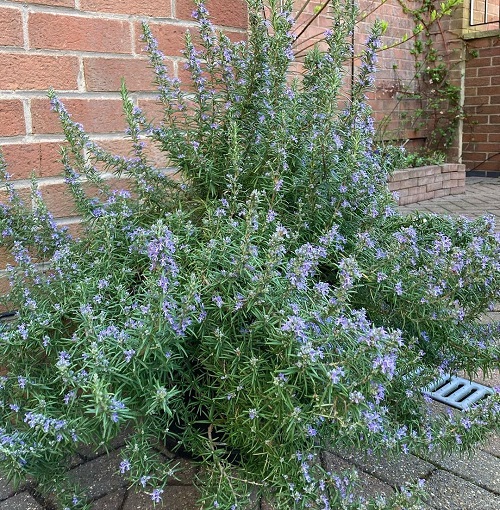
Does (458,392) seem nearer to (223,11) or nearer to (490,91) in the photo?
(223,11)

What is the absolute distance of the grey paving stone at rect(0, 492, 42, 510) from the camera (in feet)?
5.92

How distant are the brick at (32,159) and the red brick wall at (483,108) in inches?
315

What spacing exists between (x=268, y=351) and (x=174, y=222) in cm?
55

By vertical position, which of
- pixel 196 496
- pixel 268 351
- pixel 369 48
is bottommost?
pixel 196 496

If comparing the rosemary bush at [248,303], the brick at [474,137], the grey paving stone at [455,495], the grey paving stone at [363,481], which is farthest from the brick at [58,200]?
the brick at [474,137]

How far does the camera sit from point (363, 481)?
1.86 m

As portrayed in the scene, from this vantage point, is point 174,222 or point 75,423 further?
point 174,222

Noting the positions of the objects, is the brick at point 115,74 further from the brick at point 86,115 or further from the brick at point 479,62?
the brick at point 479,62

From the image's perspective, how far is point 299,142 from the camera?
1897 millimetres

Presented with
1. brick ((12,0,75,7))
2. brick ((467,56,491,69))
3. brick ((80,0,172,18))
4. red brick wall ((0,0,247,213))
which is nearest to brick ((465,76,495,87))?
brick ((467,56,491,69))

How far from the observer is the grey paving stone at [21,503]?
180 cm

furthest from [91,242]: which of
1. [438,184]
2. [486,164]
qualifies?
[486,164]

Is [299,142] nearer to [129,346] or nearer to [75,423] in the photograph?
[129,346]

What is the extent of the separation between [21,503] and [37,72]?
1.65 meters
